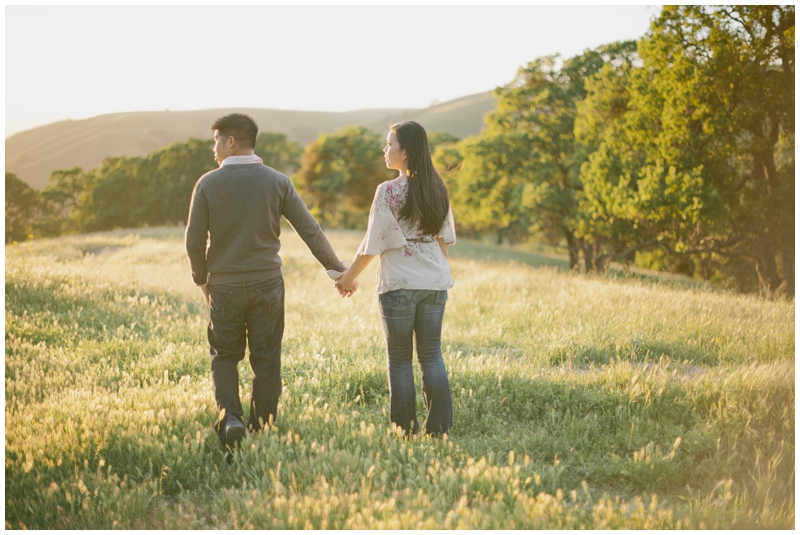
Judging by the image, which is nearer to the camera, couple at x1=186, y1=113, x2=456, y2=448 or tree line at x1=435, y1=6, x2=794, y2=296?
couple at x1=186, y1=113, x2=456, y2=448

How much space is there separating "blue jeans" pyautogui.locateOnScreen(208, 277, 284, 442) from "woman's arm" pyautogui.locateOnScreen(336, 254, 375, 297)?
1.66 ft

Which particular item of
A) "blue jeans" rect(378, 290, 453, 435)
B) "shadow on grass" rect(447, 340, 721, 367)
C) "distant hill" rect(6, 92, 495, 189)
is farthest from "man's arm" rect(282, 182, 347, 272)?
"shadow on grass" rect(447, 340, 721, 367)

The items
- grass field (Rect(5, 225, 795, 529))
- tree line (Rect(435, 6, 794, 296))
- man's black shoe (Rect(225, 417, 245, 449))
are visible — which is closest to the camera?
grass field (Rect(5, 225, 795, 529))

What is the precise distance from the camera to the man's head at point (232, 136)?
4051mm

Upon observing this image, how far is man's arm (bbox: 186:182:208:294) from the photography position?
3951 millimetres

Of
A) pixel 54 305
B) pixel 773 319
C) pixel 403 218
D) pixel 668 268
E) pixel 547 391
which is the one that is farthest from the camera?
pixel 668 268

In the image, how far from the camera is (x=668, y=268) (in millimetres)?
32969

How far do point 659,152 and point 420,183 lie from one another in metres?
14.4

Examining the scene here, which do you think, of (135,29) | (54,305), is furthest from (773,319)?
(54,305)

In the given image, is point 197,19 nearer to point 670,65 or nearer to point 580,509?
point 580,509

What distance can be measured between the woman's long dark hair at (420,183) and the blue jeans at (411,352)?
0.56 metres

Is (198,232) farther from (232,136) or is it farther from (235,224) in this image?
(232,136)

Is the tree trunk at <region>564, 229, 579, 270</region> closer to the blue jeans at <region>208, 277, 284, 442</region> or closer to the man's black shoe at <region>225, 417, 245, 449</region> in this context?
the blue jeans at <region>208, 277, 284, 442</region>

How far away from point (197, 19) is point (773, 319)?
8.58 m
